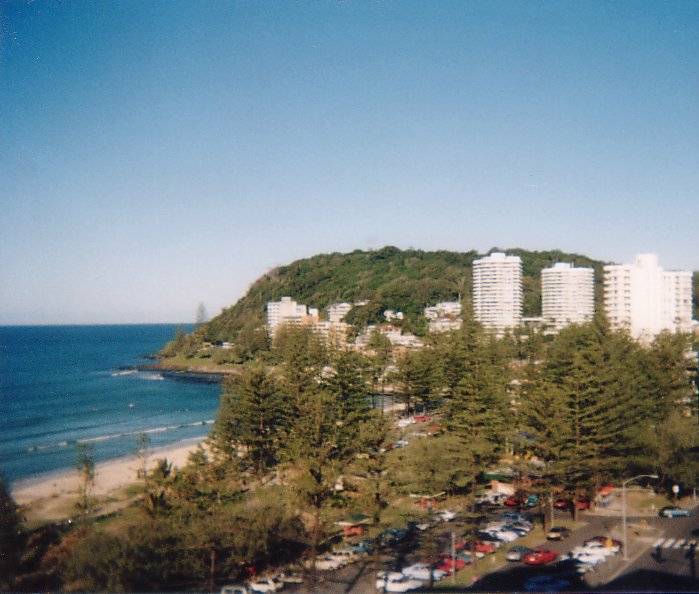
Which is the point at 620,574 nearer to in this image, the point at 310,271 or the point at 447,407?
the point at 447,407

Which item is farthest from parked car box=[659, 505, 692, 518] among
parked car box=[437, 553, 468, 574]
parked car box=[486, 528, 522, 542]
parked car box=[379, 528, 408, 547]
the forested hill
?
the forested hill

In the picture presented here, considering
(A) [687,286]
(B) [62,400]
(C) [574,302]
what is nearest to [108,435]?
(B) [62,400]

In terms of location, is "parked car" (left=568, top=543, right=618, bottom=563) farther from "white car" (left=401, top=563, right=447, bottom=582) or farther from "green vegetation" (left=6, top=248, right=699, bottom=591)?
"white car" (left=401, top=563, right=447, bottom=582)

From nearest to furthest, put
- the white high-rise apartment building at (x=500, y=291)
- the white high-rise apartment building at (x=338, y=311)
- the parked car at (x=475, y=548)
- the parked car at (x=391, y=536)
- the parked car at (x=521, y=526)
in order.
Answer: the parked car at (x=475, y=548), the parked car at (x=391, y=536), the parked car at (x=521, y=526), the white high-rise apartment building at (x=500, y=291), the white high-rise apartment building at (x=338, y=311)

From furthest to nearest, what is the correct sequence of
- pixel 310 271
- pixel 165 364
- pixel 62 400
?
pixel 310 271, pixel 165 364, pixel 62 400

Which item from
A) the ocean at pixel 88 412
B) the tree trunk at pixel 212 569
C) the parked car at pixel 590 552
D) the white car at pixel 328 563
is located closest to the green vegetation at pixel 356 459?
the tree trunk at pixel 212 569

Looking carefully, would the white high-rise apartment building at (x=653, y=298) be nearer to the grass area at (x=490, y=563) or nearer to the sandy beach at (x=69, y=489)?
the grass area at (x=490, y=563)
